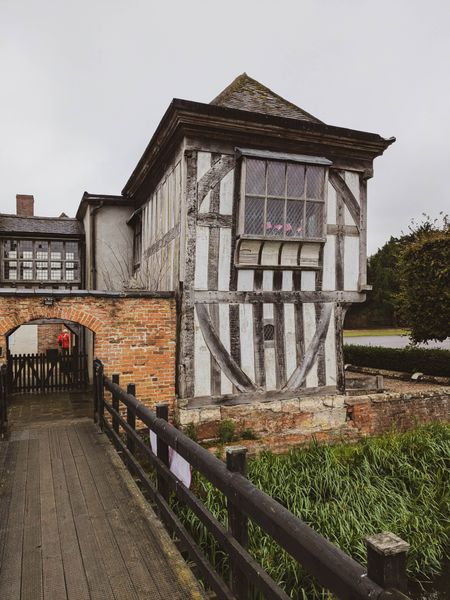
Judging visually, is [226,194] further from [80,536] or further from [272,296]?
[80,536]

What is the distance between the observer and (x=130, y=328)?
25.3 ft

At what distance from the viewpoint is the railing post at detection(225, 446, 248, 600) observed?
2.42 m

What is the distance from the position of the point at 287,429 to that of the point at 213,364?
1998 mm

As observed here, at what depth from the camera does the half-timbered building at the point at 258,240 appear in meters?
Result: 7.65

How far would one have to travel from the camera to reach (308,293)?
8438mm

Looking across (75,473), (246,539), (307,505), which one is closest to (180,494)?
(246,539)

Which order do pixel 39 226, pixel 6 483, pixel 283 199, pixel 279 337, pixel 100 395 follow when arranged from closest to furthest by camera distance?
1. pixel 6 483
2. pixel 100 395
3. pixel 283 199
4. pixel 279 337
5. pixel 39 226

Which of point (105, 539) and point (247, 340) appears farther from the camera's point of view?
point (247, 340)

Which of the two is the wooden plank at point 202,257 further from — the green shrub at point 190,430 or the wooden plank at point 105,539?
the wooden plank at point 105,539

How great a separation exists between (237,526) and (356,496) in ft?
14.7

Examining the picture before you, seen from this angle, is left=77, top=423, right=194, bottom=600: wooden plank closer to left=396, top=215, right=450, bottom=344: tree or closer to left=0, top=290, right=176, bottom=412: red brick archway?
left=0, top=290, right=176, bottom=412: red brick archway

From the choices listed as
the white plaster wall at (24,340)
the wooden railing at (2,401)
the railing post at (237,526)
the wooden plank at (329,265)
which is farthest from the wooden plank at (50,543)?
the white plaster wall at (24,340)

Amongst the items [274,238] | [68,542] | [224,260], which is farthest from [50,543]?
[274,238]

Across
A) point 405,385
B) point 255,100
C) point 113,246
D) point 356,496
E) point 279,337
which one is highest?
point 255,100
